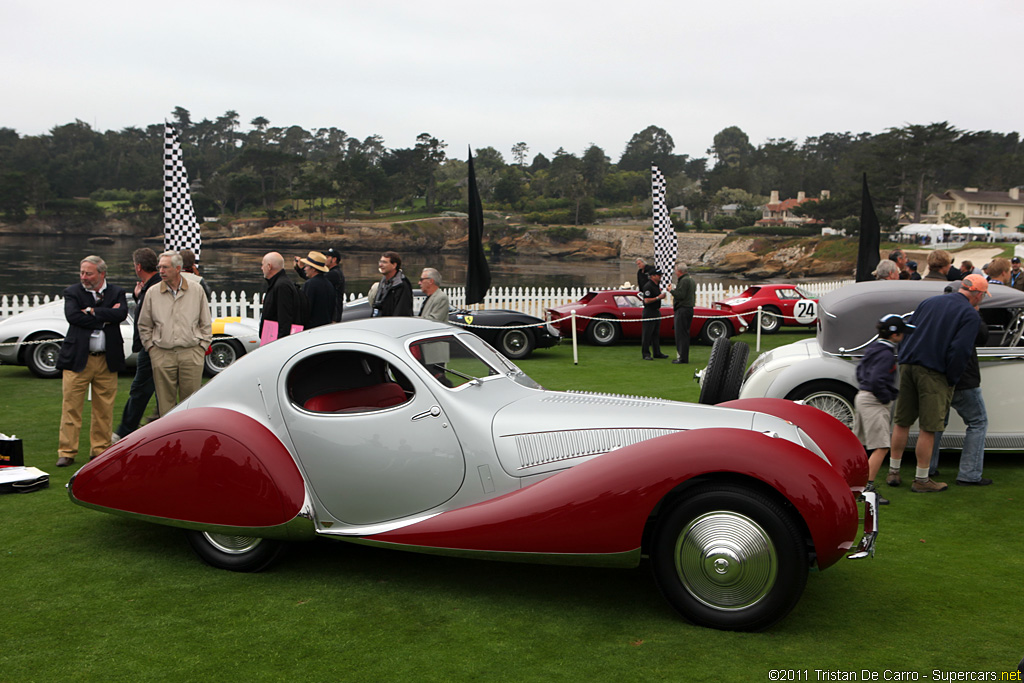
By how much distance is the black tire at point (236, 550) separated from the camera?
4418 millimetres

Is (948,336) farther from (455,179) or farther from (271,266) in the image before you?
(455,179)

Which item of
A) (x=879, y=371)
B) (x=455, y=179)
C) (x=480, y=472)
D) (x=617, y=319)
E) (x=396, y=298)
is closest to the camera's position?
(x=480, y=472)

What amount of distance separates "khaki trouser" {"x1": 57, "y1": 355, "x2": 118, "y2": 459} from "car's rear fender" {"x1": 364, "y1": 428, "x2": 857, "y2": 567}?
4258 millimetres

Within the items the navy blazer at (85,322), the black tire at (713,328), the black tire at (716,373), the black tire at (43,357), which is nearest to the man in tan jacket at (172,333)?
the navy blazer at (85,322)

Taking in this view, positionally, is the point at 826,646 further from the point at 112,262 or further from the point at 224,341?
the point at 112,262

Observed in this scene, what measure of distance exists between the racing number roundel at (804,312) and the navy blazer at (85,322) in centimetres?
1634

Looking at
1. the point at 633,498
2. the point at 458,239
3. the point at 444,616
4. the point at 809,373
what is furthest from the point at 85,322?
the point at 458,239

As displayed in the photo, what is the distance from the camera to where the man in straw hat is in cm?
761

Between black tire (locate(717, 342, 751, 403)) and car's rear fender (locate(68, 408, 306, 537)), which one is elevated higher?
black tire (locate(717, 342, 751, 403))

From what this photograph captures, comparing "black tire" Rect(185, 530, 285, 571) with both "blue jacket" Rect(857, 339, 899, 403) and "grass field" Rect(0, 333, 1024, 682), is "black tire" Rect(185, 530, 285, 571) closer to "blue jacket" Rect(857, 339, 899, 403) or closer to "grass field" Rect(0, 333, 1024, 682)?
"grass field" Rect(0, 333, 1024, 682)

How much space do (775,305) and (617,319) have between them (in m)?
5.78

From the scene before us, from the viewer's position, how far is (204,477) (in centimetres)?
430

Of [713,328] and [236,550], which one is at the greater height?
[713,328]

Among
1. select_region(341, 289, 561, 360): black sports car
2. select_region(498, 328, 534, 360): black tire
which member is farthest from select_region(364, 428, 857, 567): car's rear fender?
select_region(498, 328, 534, 360): black tire
